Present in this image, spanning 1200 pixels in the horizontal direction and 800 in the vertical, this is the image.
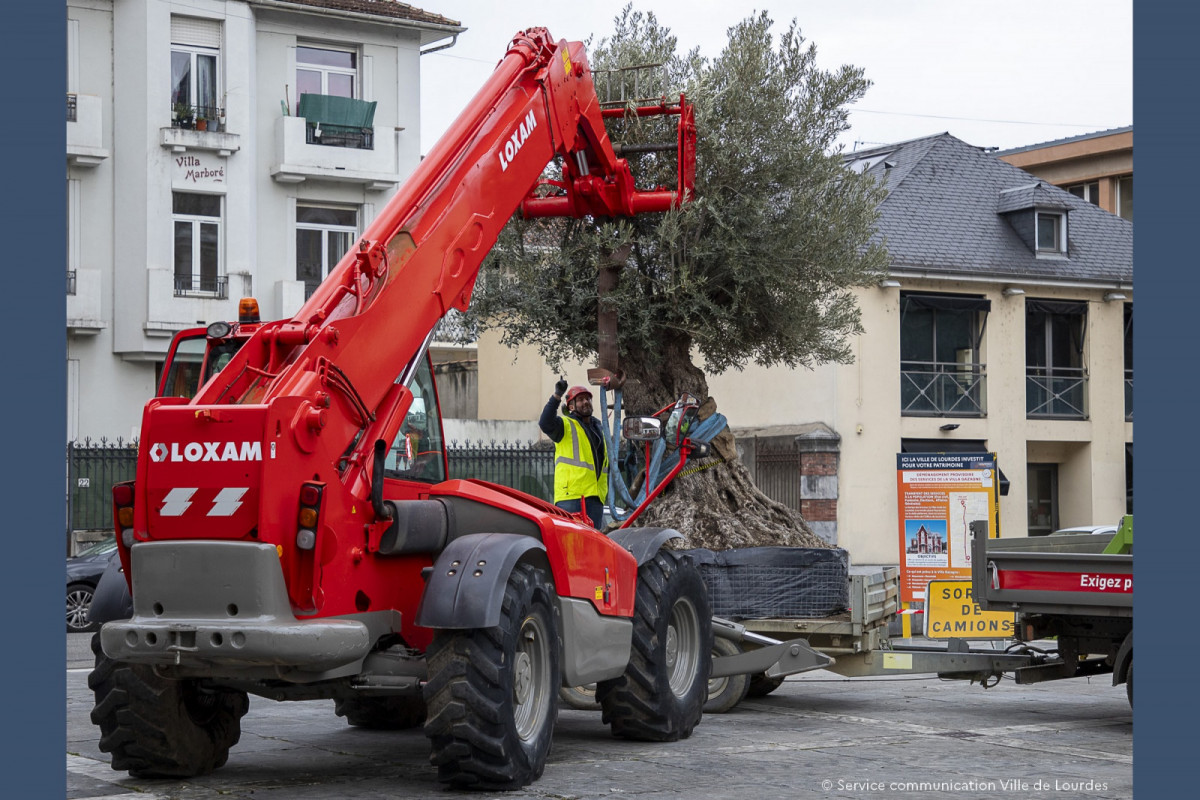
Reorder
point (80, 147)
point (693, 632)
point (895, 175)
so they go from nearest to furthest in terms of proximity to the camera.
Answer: point (693, 632) → point (80, 147) → point (895, 175)

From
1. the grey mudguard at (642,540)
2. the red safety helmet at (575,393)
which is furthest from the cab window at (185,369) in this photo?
the red safety helmet at (575,393)

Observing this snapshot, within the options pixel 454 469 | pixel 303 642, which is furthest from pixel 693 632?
pixel 454 469

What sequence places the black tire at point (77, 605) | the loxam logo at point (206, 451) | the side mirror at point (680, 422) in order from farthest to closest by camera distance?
the black tire at point (77, 605), the side mirror at point (680, 422), the loxam logo at point (206, 451)

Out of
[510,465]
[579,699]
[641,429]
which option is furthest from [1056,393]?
[579,699]

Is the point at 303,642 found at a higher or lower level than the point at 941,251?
lower

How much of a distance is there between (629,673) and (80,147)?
64.6 ft

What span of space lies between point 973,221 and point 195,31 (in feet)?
51.9

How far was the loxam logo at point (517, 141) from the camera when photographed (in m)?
8.92

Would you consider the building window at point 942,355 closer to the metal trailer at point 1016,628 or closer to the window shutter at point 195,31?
the window shutter at point 195,31

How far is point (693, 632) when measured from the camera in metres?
10.2

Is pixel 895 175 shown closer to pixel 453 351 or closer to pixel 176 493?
pixel 453 351

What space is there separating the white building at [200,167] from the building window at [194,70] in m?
0.02

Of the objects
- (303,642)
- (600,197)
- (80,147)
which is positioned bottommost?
(303,642)

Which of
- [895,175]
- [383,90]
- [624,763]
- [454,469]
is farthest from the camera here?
[895,175]
